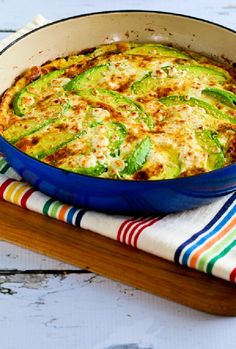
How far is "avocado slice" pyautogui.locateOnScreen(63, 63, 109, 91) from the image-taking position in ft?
11.9

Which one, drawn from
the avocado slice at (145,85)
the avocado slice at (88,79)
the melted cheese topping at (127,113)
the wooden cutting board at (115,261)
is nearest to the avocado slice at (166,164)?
the melted cheese topping at (127,113)

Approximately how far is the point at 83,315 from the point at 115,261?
0.24 meters

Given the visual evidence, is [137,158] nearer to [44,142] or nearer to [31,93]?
[44,142]

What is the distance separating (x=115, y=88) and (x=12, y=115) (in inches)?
18.4

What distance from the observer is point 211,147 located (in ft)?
10.7

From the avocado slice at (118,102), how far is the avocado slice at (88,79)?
0.05m

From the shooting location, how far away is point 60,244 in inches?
125

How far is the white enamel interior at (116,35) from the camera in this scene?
3750mm

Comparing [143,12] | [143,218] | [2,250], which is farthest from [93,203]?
[143,12]

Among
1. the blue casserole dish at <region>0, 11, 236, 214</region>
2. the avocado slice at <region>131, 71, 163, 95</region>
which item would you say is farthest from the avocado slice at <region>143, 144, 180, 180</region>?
the avocado slice at <region>131, 71, 163, 95</region>

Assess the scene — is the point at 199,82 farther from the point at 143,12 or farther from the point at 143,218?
the point at 143,218

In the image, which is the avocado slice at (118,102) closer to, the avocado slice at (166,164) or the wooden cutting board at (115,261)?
the avocado slice at (166,164)

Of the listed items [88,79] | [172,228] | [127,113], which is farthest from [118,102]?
[172,228]

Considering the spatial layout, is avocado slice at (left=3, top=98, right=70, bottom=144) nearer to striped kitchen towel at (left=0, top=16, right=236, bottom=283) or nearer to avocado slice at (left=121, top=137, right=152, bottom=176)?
striped kitchen towel at (left=0, top=16, right=236, bottom=283)
